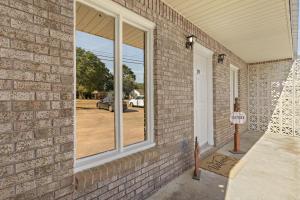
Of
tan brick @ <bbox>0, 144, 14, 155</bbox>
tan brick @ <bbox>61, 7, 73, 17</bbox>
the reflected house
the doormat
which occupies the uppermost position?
tan brick @ <bbox>61, 7, 73, 17</bbox>

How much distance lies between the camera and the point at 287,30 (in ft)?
14.3

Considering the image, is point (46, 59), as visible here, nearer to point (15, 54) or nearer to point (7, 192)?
point (15, 54)

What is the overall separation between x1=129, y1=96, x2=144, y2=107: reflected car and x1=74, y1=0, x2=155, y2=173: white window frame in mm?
90

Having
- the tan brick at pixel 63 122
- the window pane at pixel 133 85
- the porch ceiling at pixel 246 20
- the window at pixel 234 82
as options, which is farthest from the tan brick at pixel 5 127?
the window at pixel 234 82

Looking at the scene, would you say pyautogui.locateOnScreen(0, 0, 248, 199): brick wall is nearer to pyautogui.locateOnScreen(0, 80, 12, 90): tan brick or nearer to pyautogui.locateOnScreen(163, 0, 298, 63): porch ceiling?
pyautogui.locateOnScreen(0, 80, 12, 90): tan brick

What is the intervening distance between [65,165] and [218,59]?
14.9 feet

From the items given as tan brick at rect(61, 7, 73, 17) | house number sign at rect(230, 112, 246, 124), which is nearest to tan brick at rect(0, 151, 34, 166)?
tan brick at rect(61, 7, 73, 17)

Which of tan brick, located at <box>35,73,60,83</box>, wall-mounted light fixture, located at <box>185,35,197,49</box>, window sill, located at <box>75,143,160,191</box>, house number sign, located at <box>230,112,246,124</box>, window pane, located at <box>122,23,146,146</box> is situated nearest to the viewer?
tan brick, located at <box>35,73,60,83</box>

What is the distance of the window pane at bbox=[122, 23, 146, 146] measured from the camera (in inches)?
109

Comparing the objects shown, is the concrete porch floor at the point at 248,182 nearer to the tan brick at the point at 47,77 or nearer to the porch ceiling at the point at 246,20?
the tan brick at the point at 47,77

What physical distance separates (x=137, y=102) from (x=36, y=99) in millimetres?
1481

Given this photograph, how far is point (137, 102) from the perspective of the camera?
295cm

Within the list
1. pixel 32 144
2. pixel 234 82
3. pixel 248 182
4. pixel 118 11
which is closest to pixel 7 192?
pixel 32 144

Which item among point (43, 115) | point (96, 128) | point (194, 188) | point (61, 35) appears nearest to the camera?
point (43, 115)
